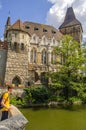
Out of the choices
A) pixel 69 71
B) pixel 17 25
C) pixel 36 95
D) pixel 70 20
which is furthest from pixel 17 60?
pixel 70 20

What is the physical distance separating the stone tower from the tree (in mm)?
20605

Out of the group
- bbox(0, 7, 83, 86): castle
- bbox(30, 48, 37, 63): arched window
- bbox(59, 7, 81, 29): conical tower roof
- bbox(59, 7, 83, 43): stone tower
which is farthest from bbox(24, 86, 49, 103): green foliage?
bbox(59, 7, 81, 29): conical tower roof

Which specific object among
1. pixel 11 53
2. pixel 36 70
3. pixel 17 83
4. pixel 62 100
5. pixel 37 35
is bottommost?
pixel 62 100

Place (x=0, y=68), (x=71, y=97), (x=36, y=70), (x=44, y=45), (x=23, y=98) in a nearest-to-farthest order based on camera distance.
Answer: (x=23, y=98), (x=71, y=97), (x=0, y=68), (x=36, y=70), (x=44, y=45)

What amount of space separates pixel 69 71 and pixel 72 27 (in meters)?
24.4

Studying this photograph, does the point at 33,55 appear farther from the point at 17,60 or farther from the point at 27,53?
the point at 17,60

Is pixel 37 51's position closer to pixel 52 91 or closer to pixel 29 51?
pixel 29 51

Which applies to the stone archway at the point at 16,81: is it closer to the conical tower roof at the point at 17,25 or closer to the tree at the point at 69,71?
the tree at the point at 69,71

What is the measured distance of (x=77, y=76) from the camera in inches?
1318

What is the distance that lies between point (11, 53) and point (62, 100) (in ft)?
42.9

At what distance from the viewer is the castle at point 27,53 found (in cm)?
3803

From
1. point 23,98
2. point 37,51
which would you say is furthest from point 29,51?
point 23,98

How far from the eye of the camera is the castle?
38.0m

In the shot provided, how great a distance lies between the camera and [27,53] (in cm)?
4050
